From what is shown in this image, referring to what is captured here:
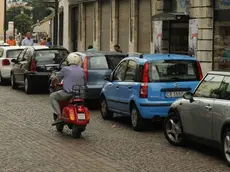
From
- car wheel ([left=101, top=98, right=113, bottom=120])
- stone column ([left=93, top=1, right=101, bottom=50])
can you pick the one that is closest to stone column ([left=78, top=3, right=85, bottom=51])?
stone column ([left=93, top=1, right=101, bottom=50])

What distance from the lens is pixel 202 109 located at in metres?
9.06

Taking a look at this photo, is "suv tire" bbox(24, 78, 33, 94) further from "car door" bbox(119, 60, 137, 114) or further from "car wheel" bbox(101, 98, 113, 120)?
"car door" bbox(119, 60, 137, 114)

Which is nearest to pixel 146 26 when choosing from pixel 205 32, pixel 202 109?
pixel 205 32

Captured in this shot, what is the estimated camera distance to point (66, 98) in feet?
36.4

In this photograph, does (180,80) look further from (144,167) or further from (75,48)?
(75,48)

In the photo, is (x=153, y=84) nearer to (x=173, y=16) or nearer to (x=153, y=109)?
(x=153, y=109)

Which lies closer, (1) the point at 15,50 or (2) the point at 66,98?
(2) the point at 66,98

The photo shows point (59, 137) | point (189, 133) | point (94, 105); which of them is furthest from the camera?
point (94, 105)

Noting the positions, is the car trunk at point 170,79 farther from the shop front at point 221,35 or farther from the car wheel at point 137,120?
the shop front at point 221,35

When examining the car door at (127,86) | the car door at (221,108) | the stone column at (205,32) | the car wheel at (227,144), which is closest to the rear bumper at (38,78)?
the stone column at (205,32)

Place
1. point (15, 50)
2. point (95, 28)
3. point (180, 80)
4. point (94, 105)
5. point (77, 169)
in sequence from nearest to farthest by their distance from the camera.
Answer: point (77, 169), point (180, 80), point (94, 105), point (15, 50), point (95, 28)

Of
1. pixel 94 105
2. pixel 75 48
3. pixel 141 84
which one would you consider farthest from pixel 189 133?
pixel 75 48

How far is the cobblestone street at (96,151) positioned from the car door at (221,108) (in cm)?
52

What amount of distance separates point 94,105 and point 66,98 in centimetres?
544
